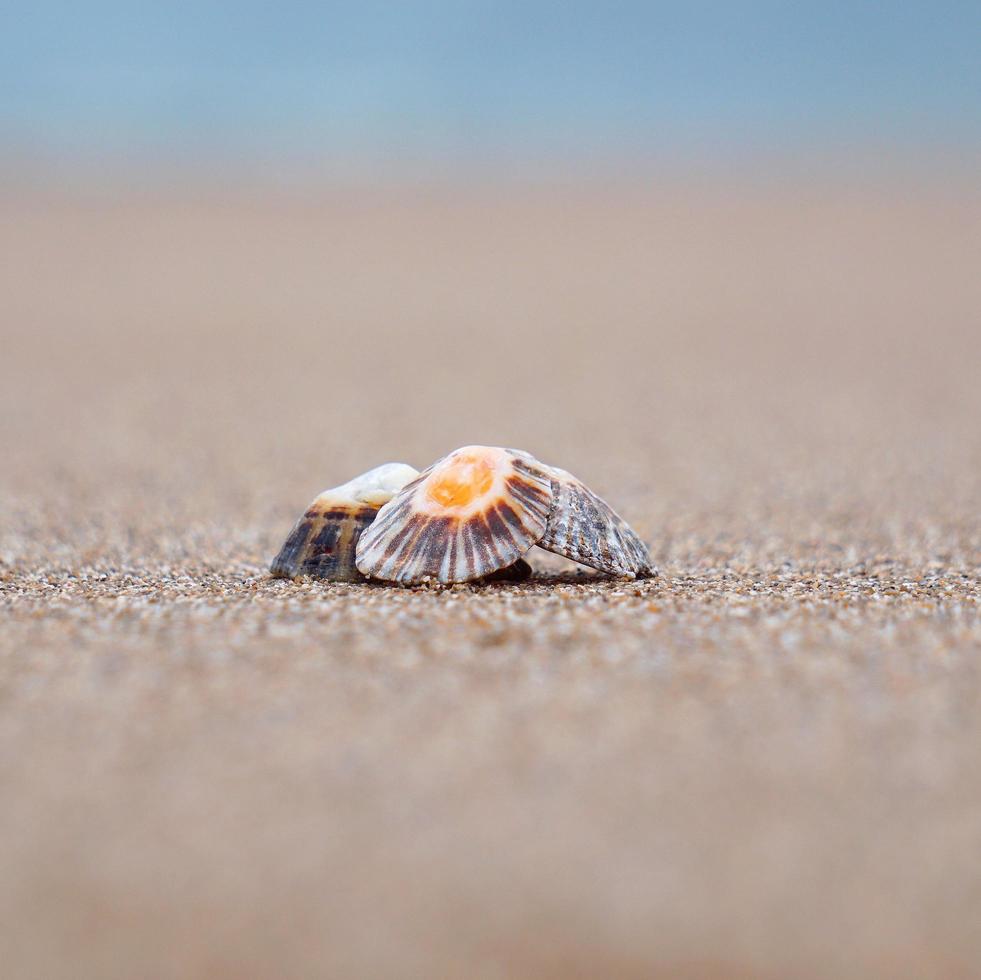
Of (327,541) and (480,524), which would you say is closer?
(480,524)

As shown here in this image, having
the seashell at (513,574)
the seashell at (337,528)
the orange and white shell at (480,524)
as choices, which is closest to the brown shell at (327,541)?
the seashell at (337,528)

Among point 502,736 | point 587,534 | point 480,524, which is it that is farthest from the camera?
point 587,534

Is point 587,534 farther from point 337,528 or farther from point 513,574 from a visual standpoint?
point 337,528

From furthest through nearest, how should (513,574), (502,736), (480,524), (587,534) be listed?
(513,574) → (587,534) → (480,524) → (502,736)

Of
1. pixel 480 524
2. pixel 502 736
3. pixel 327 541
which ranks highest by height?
pixel 327 541

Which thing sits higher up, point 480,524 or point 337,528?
point 337,528

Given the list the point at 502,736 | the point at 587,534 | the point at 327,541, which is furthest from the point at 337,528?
the point at 502,736

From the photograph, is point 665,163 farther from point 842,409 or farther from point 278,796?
point 278,796

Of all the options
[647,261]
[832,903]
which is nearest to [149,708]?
[832,903]
